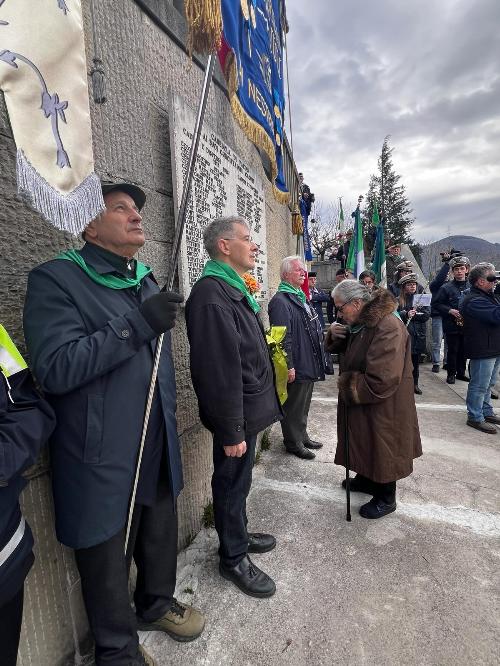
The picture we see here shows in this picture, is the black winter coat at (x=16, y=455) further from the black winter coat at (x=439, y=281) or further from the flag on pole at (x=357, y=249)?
the flag on pole at (x=357, y=249)

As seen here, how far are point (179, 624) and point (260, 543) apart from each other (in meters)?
0.72

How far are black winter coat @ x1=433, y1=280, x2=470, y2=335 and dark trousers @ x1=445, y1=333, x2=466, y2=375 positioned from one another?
94mm

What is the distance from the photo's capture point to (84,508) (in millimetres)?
1315

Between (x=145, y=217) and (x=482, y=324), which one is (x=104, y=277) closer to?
(x=145, y=217)

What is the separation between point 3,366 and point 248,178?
3162mm

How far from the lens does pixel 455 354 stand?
644 cm

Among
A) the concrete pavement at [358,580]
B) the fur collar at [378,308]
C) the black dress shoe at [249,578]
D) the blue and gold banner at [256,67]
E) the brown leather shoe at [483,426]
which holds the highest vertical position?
the blue and gold banner at [256,67]

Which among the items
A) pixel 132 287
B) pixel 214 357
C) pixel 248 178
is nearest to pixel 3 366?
pixel 132 287

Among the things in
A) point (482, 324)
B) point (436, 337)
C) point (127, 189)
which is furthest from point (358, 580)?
point (436, 337)

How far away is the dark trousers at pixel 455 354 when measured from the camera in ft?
20.8

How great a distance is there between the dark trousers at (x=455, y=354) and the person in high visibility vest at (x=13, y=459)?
6787 mm

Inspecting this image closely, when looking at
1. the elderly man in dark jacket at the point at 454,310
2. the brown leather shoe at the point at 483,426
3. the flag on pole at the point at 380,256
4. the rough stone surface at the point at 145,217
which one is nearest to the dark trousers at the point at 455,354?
the elderly man in dark jacket at the point at 454,310

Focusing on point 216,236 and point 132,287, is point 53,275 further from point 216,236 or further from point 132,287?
point 216,236

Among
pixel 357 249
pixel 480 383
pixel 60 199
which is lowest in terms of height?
pixel 480 383
